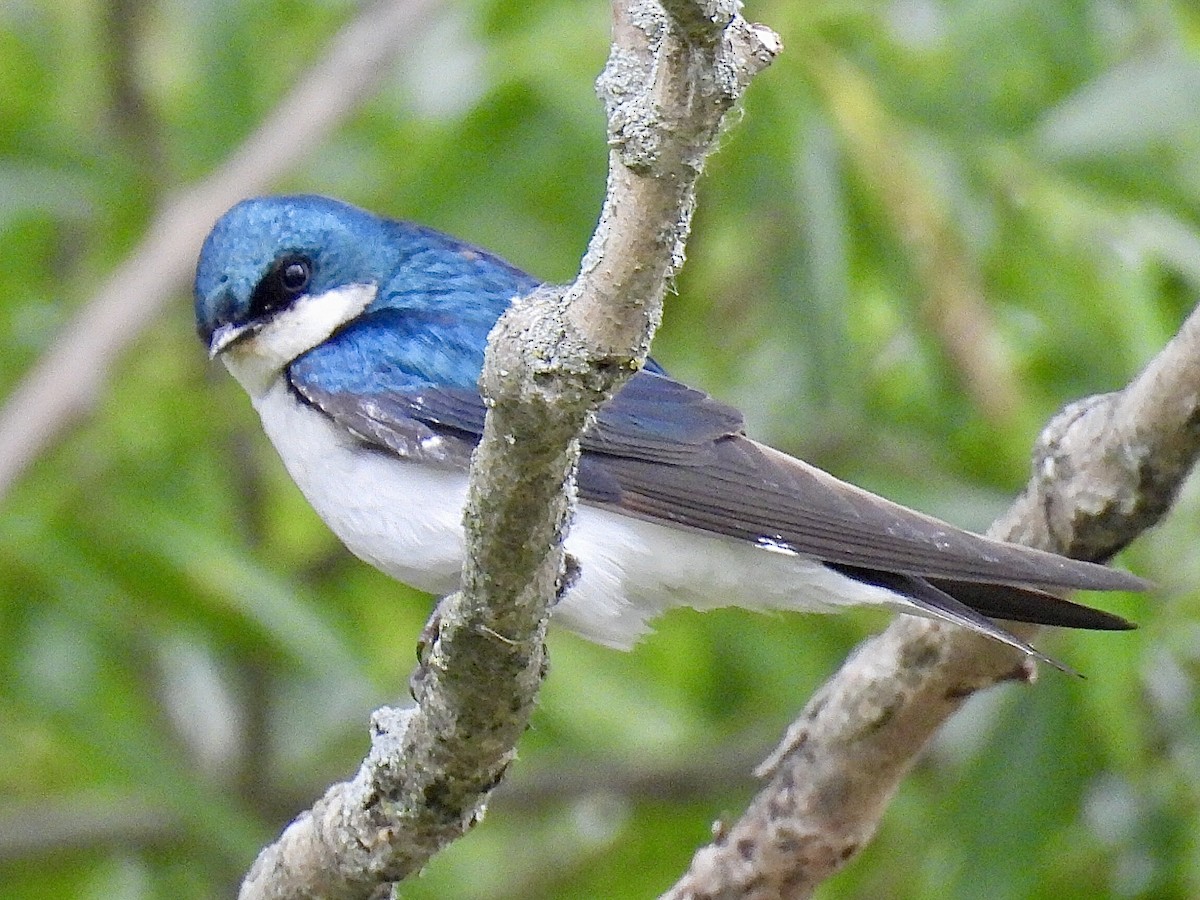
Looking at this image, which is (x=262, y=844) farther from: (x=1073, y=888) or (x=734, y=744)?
(x=1073, y=888)

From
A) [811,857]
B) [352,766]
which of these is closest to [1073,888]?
[811,857]

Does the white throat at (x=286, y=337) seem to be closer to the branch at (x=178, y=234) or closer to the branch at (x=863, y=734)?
the branch at (x=178, y=234)

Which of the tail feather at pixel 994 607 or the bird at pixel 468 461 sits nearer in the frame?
the tail feather at pixel 994 607

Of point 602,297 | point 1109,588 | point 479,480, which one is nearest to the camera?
point 602,297

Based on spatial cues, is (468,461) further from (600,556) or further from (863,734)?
(863,734)

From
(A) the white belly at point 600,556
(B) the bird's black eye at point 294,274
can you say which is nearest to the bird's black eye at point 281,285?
(B) the bird's black eye at point 294,274

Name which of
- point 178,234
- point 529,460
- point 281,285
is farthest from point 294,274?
point 529,460
